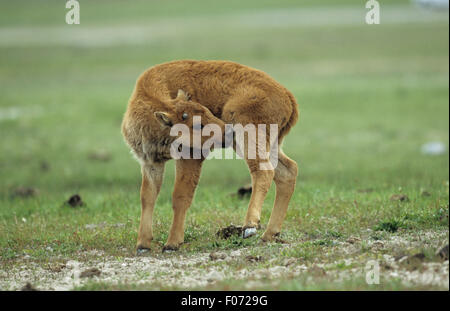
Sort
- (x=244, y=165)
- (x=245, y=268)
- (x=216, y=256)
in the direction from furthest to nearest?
(x=244, y=165), (x=216, y=256), (x=245, y=268)

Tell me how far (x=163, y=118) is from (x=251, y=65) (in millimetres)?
29354

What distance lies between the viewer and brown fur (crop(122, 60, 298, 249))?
29.4 ft

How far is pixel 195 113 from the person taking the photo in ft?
29.2

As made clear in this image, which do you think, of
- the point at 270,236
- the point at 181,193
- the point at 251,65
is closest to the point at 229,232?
the point at 270,236

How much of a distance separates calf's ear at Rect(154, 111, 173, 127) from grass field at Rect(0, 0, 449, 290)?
1.58 meters

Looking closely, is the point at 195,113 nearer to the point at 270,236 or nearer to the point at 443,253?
the point at 270,236

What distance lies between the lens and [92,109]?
1061 inches

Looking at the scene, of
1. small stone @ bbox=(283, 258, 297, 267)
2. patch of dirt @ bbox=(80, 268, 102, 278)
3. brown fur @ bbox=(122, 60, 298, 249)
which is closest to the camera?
small stone @ bbox=(283, 258, 297, 267)

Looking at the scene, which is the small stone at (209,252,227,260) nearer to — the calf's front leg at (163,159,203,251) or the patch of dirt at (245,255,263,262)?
the patch of dirt at (245,255,263,262)

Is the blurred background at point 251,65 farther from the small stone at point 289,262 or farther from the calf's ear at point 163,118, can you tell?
the small stone at point 289,262

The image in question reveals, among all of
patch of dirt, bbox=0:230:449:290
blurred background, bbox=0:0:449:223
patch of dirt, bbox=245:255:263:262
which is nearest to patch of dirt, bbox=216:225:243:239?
patch of dirt, bbox=0:230:449:290

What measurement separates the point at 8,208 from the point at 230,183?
5602 millimetres
